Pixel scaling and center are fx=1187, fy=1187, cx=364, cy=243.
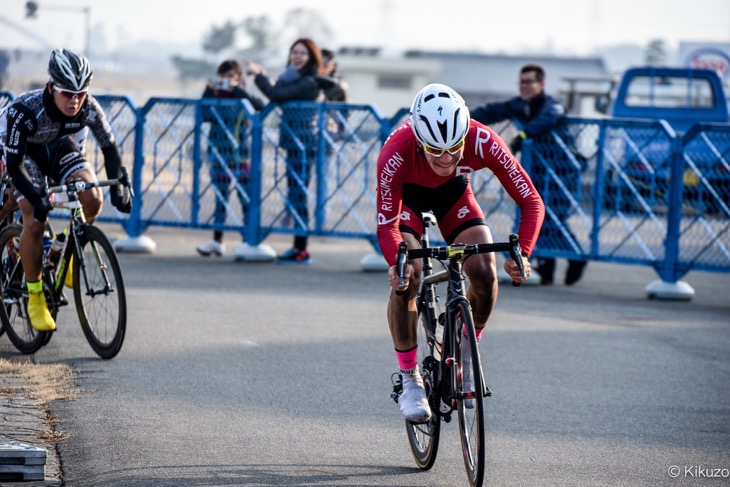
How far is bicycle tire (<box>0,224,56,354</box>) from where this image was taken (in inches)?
324

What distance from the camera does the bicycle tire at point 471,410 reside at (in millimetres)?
5129

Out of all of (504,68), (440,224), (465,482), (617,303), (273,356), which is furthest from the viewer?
(504,68)

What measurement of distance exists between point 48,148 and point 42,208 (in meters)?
0.67

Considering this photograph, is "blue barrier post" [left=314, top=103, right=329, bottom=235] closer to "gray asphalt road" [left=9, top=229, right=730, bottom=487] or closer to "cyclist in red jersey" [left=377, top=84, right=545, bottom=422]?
"gray asphalt road" [left=9, top=229, right=730, bottom=487]

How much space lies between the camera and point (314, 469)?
19.1 ft

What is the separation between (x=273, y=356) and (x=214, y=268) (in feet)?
14.9

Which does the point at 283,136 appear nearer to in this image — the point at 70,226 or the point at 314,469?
the point at 70,226

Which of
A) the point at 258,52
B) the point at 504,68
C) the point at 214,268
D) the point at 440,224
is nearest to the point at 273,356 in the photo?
the point at 440,224

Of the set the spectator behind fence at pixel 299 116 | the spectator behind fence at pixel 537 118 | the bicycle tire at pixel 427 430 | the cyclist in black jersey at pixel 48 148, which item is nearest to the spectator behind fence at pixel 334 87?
the spectator behind fence at pixel 299 116

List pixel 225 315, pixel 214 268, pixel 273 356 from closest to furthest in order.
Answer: pixel 273 356 → pixel 225 315 → pixel 214 268

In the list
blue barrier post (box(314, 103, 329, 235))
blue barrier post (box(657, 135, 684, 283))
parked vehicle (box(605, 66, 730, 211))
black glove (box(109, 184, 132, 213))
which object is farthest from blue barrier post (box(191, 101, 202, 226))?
black glove (box(109, 184, 132, 213))

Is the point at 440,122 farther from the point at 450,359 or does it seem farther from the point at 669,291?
the point at 669,291

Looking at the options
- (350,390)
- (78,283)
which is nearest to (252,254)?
(78,283)

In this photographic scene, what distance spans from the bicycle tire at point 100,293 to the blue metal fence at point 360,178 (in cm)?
540
